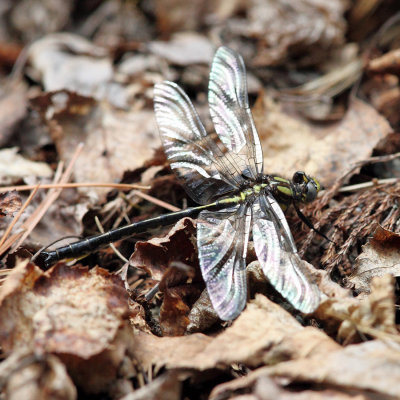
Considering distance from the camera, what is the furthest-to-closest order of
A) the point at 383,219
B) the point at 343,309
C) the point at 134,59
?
the point at 134,59
the point at 383,219
the point at 343,309

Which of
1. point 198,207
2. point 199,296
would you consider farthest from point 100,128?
point 199,296

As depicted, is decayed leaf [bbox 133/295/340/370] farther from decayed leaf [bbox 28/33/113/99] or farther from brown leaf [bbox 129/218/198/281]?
decayed leaf [bbox 28/33/113/99]

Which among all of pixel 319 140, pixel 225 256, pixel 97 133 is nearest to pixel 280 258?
pixel 225 256

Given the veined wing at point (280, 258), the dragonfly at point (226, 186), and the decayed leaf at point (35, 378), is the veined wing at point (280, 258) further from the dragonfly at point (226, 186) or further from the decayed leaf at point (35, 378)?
the decayed leaf at point (35, 378)

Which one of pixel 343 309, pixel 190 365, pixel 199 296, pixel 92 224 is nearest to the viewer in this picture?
pixel 190 365

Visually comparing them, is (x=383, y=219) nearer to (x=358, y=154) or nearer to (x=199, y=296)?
(x=358, y=154)

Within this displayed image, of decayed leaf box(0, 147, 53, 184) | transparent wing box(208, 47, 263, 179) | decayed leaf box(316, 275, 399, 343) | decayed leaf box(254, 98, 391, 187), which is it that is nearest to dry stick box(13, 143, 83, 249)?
decayed leaf box(0, 147, 53, 184)
